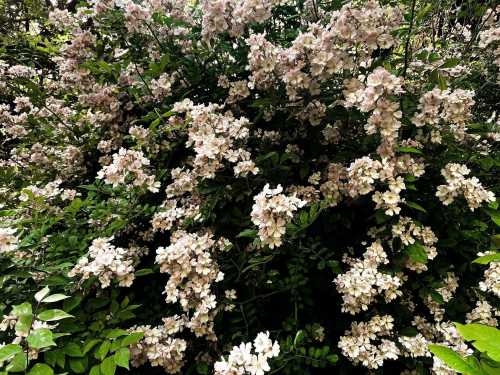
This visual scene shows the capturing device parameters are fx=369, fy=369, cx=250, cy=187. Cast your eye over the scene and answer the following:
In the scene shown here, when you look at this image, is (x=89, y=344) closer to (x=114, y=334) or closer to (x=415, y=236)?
(x=114, y=334)

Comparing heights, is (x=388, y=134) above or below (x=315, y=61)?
below

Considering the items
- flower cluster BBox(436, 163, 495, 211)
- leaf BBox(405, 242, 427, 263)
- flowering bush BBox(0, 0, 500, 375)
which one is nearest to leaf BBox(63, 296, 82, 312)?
flowering bush BBox(0, 0, 500, 375)

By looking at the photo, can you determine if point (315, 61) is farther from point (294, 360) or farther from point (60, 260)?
point (60, 260)

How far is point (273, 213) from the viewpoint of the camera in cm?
158

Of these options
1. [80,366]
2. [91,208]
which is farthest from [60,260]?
[80,366]

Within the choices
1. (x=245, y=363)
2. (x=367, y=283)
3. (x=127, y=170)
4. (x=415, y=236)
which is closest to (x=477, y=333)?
(x=245, y=363)

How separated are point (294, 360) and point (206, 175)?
98cm

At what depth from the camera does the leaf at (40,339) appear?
44.2 inches

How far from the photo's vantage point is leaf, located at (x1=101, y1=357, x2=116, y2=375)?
1325mm

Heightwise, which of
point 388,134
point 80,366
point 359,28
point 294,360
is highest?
point 359,28

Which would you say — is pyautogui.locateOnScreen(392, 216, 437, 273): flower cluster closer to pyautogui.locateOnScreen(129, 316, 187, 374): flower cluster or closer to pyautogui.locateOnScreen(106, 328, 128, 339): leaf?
pyautogui.locateOnScreen(129, 316, 187, 374): flower cluster

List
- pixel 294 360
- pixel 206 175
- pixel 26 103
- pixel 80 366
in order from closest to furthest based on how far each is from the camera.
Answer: pixel 80 366 < pixel 294 360 < pixel 206 175 < pixel 26 103

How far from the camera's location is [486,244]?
1936 millimetres

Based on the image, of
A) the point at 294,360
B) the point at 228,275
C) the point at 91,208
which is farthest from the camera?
the point at 91,208
